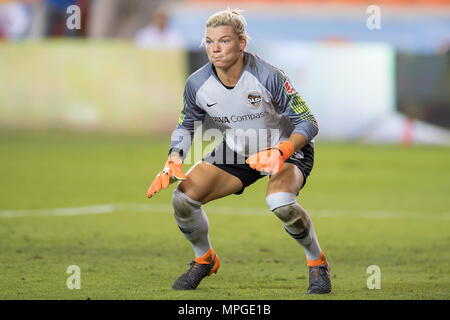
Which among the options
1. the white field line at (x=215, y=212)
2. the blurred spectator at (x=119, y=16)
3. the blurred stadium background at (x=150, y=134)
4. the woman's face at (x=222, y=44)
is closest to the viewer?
the woman's face at (x=222, y=44)

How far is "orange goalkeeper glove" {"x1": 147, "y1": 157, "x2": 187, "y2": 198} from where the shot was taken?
6.20m

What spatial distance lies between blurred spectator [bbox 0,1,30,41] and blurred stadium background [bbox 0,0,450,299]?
500 centimetres

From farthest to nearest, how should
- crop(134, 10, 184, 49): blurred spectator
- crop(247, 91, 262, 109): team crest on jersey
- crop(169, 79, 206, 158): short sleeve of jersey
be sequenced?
1. crop(134, 10, 184, 49): blurred spectator
2. crop(169, 79, 206, 158): short sleeve of jersey
3. crop(247, 91, 262, 109): team crest on jersey

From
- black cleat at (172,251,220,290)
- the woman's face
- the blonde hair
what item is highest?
the blonde hair

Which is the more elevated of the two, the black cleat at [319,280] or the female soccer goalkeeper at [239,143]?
the female soccer goalkeeper at [239,143]

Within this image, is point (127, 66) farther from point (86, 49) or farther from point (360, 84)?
point (360, 84)

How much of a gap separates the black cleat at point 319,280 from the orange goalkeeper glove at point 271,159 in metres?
0.84

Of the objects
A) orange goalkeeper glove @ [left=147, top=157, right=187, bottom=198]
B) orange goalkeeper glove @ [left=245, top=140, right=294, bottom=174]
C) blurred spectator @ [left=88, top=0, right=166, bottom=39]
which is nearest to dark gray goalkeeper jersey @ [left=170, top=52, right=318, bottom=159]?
orange goalkeeper glove @ [left=147, top=157, right=187, bottom=198]

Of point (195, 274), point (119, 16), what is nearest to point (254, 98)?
point (195, 274)

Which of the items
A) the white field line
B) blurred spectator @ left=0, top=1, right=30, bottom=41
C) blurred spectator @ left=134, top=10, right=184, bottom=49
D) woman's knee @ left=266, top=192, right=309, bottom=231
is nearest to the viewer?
woman's knee @ left=266, top=192, right=309, bottom=231

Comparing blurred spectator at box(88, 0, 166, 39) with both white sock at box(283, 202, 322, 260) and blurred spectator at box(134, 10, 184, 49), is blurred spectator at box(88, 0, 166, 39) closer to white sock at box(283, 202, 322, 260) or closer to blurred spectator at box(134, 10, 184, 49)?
blurred spectator at box(134, 10, 184, 49)

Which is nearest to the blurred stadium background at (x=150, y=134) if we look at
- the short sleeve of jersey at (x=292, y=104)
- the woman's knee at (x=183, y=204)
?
the woman's knee at (x=183, y=204)

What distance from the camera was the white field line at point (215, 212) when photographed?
10.1m

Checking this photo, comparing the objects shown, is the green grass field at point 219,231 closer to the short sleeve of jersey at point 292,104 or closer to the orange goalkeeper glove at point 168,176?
the orange goalkeeper glove at point 168,176
